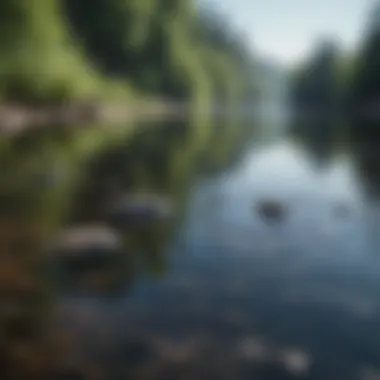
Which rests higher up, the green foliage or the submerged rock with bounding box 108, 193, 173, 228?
the green foliage

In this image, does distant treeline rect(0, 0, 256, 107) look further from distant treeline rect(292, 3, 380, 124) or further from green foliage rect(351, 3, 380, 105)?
green foliage rect(351, 3, 380, 105)

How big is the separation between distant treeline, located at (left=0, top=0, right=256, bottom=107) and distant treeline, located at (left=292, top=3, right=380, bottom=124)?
20489mm

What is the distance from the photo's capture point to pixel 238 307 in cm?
991

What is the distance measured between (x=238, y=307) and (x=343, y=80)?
100424mm

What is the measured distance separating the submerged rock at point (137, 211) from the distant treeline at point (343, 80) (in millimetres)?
63060

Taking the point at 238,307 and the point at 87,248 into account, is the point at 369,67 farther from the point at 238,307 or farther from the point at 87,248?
the point at 238,307

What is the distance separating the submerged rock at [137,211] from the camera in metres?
14.7

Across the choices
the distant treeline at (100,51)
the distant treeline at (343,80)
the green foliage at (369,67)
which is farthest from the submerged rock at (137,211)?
the green foliage at (369,67)

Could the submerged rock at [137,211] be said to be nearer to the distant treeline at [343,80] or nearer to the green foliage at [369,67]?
the distant treeline at [343,80]

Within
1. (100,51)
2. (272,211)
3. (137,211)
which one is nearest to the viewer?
(137,211)

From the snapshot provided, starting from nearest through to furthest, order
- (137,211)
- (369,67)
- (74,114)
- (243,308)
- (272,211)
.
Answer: (243,308), (137,211), (272,211), (74,114), (369,67)

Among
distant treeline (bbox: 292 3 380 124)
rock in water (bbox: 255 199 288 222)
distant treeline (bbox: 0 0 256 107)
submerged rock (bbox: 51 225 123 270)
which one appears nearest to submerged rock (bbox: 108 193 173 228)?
submerged rock (bbox: 51 225 123 270)

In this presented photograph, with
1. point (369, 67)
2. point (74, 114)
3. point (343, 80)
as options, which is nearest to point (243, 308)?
point (74, 114)

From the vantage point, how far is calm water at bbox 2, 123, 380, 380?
791 cm
